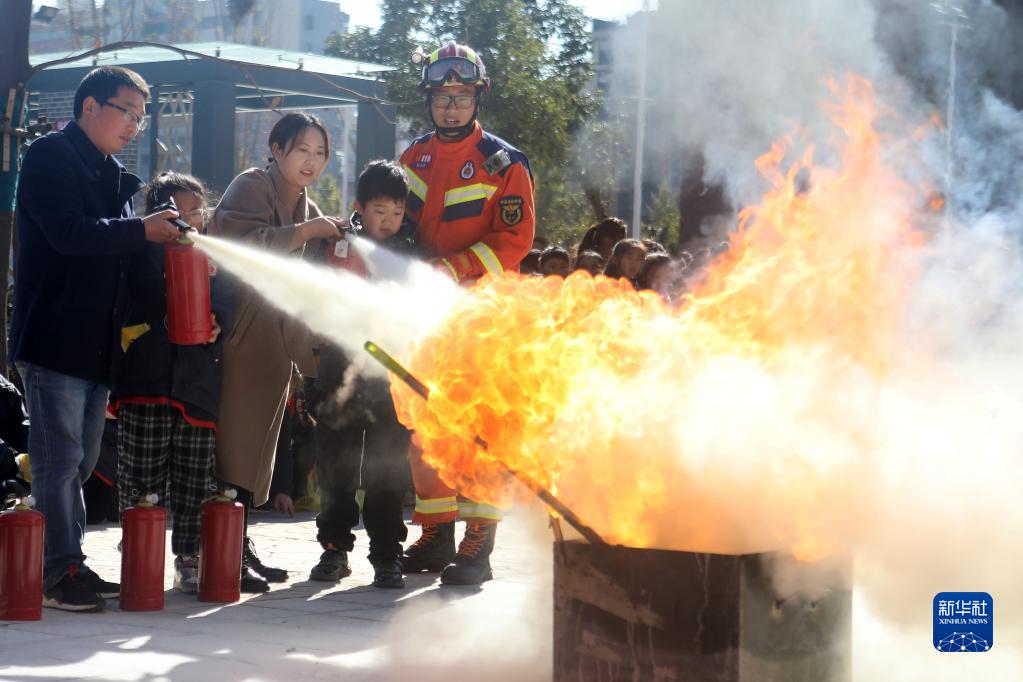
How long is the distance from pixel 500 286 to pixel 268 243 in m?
1.96

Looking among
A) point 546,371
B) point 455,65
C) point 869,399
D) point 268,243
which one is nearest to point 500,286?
point 546,371

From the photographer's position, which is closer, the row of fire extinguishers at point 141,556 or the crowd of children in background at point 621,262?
the row of fire extinguishers at point 141,556

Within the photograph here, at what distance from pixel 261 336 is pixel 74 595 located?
157cm

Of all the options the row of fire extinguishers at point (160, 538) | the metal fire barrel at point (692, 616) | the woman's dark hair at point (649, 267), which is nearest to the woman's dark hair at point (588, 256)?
the woman's dark hair at point (649, 267)

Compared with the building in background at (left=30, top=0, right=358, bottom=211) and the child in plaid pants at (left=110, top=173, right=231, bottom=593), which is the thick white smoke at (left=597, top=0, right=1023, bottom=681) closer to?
the child in plaid pants at (left=110, top=173, right=231, bottom=593)

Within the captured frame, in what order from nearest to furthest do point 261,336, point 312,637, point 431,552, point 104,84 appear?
point 312,637 < point 104,84 < point 261,336 < point 431,552

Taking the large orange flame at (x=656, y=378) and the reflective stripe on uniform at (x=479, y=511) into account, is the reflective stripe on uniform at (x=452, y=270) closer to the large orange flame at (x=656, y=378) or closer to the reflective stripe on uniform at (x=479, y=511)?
the reflective stripe on uniform at (x=479, y=511)

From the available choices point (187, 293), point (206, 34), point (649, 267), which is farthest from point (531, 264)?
point (206, 34)

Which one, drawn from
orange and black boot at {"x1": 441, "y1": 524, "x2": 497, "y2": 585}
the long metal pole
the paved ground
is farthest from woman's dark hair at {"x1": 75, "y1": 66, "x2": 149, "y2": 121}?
the long metal pole

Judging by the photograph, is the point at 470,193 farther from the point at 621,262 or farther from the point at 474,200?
the point at 621,262

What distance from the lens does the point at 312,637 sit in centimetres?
539

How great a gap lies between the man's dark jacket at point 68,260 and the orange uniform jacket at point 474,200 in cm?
180

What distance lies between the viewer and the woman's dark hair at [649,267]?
31.4 ft

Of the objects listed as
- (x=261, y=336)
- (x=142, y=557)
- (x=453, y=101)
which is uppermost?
(x=453, y=101)
